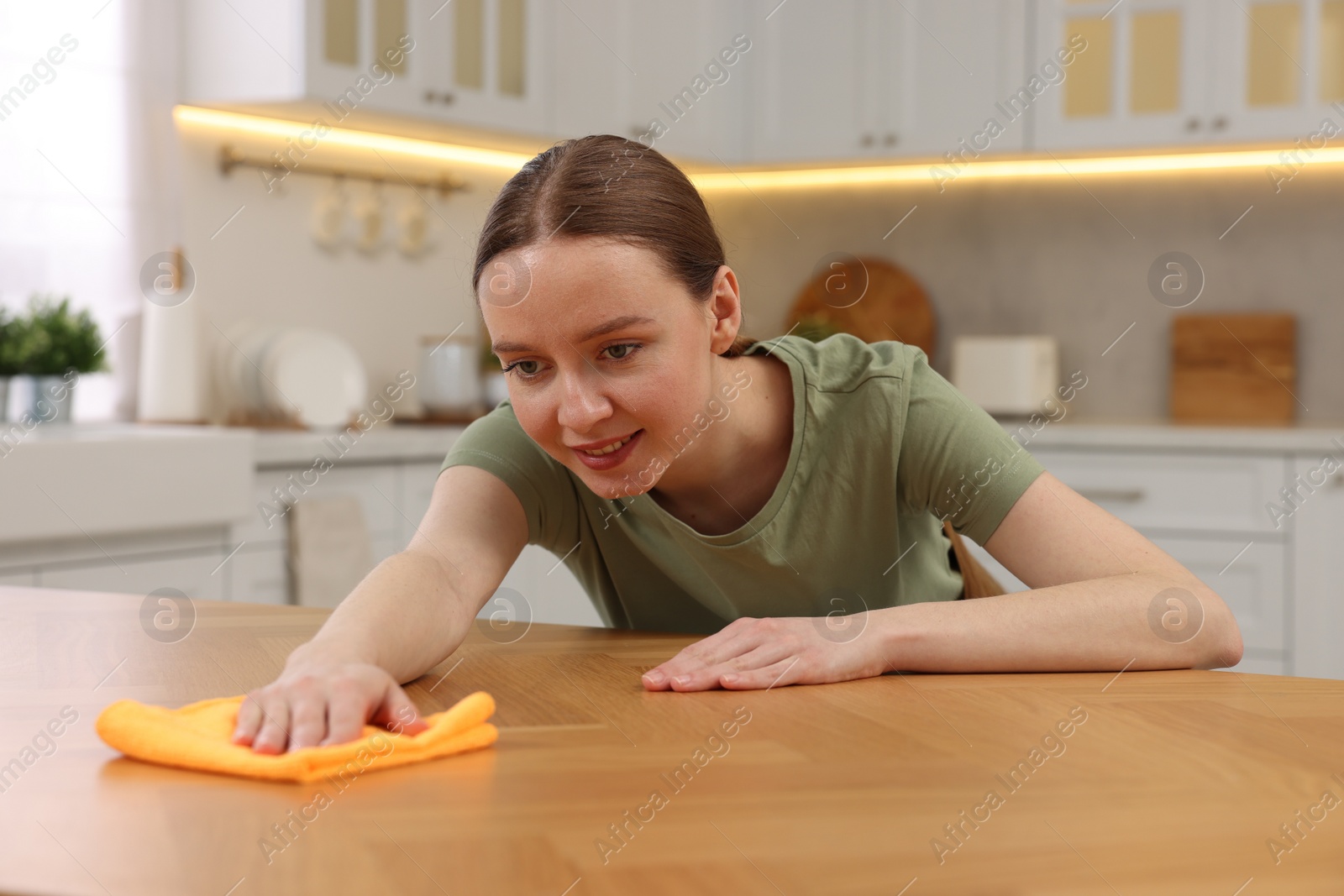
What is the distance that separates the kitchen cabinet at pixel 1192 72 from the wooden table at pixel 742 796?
262cm

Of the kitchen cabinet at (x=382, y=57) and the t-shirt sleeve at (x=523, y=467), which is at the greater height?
the kitchen cabinet at (x=382, y=57)

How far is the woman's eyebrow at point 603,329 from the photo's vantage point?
3.23ft

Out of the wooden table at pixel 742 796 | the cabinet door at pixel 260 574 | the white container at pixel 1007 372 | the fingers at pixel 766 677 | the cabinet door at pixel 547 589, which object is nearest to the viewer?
the wooden table at pixel 742 796

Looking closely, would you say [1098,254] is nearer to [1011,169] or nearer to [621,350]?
[1011,169]

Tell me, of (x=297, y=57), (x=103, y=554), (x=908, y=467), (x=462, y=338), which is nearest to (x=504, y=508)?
(x=908, y=467)

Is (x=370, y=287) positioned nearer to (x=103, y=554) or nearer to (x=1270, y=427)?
(x=103, y=554)

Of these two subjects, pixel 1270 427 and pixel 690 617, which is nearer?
pixel 690 617

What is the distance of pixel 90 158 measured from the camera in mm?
2846

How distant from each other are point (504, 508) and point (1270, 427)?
2488mm

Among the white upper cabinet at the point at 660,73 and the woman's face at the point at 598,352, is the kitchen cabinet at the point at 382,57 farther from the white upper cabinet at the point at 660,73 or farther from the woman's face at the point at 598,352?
the woman's face at the point at 598,352

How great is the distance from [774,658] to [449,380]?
2.56m

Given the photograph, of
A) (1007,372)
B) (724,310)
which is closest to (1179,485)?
(1007,372)

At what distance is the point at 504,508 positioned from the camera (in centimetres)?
125

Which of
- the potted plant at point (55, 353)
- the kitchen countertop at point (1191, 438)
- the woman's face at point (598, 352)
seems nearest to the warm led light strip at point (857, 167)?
the potted plant at point (55, 353)
